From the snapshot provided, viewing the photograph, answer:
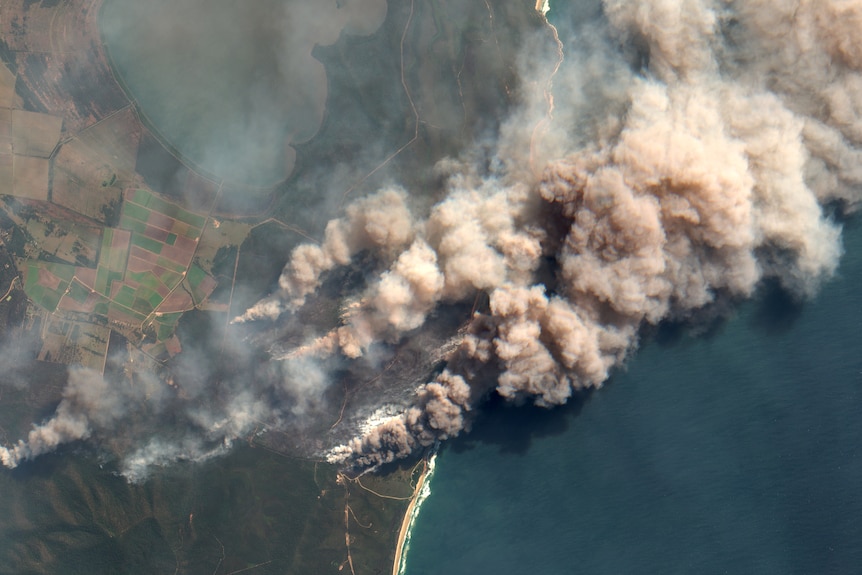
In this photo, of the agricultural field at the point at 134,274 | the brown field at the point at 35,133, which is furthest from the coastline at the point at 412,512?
the brown field at the point at 35,133

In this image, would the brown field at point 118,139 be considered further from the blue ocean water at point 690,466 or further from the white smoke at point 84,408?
the blue ocean water at point 690,466

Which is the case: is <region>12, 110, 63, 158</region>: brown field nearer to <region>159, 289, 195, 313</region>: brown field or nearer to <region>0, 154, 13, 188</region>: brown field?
<region>0, 154, 13, 188</region>: brown field

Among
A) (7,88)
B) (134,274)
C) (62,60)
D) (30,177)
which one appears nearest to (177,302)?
(134,274)

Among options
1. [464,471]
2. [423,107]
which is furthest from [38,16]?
[464,471]

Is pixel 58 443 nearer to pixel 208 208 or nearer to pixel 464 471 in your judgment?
pixel 208 208

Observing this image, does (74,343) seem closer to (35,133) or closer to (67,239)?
(67,239)

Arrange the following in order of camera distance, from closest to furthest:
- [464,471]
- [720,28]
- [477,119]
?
1. [720,28]
2. [477,119]
3. [464,471]

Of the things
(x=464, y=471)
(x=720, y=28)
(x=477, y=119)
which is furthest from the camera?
(x=464, y=471)

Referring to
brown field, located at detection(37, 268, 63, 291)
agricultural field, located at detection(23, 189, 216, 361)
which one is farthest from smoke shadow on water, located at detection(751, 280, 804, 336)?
brown field, located at detection(37, 268, 63, 291)
